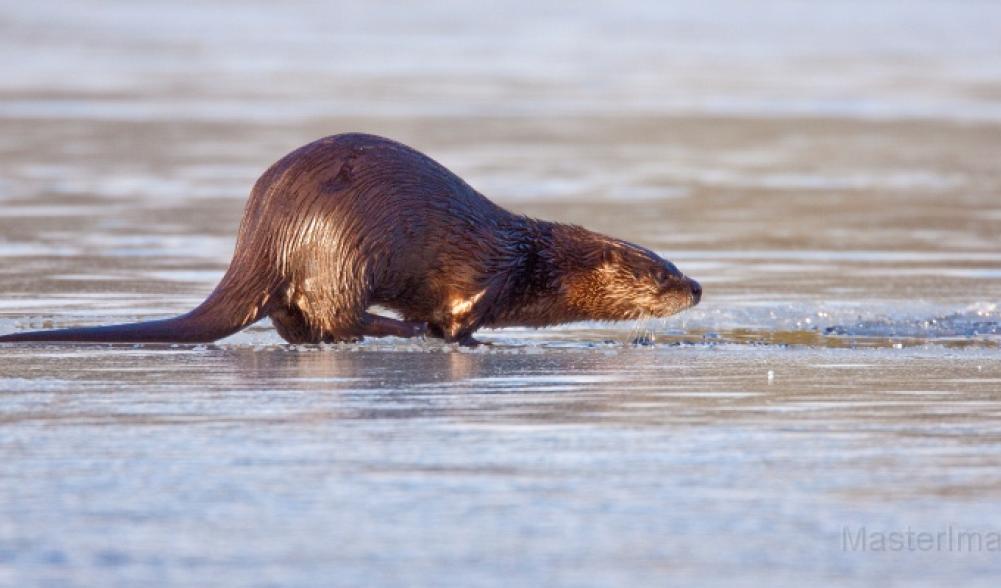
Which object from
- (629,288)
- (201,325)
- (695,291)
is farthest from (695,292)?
(201,325)

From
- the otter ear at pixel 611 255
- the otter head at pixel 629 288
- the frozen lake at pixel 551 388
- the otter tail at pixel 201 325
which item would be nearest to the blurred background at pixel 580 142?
the frozen lake at pixel 551 388

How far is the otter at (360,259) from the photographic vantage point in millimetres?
5523

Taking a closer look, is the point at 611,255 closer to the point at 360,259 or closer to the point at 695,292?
the point at 695,292

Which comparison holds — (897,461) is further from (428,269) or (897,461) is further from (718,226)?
(718,226)

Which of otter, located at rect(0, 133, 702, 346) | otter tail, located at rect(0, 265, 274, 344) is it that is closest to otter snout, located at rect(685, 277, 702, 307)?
otter, located at rect(0, 133, 702, 346)

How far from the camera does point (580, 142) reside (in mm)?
13070

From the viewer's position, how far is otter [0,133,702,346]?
18.1 ft

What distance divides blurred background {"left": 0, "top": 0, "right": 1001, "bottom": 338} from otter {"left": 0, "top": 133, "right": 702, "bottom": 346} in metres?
0.66

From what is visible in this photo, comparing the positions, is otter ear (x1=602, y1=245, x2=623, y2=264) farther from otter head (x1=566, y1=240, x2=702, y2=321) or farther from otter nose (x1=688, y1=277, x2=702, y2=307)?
otter nose (x1=688, y1=277, x2=702, y2=307)

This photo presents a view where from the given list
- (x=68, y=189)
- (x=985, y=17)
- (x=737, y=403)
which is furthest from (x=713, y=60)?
(x=737, y=403)

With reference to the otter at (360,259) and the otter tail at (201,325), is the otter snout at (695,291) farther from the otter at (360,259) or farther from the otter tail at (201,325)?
the otter tail at (201,325)

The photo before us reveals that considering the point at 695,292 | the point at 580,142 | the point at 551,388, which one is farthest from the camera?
the point at 580,142

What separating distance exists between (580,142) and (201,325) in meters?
7.77

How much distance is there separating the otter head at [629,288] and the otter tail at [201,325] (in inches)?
40.0
